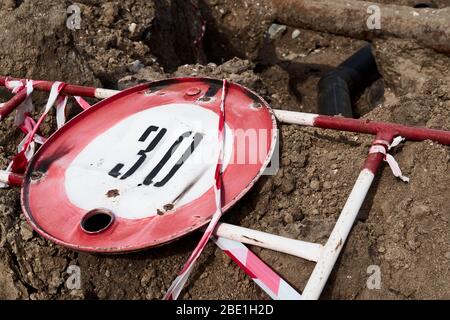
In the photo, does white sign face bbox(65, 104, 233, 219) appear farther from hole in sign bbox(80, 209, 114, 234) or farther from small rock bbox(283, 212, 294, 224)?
small rock bbox(283, 212, 294, 224)

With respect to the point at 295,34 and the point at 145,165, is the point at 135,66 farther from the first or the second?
the point at 295,34

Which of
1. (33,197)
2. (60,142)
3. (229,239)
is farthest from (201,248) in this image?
(60,142)

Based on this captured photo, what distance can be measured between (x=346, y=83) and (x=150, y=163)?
2.58 meters

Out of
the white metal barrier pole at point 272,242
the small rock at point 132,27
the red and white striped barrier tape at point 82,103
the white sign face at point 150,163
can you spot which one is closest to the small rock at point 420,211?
the white metal barrier pole at point 272,242

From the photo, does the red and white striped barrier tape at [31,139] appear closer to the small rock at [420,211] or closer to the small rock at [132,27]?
the small rock at [132,27]

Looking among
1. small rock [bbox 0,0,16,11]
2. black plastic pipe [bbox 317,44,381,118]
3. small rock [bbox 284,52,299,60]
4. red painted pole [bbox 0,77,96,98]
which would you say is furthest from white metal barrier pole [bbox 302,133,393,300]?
small rock [bbox 284,52,299,60]

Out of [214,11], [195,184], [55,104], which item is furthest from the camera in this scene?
[214,11]

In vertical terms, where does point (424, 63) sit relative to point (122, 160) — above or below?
below

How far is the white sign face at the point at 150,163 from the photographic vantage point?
2436 mm

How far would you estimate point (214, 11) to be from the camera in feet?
17.2

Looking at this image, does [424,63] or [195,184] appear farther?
[424,63]

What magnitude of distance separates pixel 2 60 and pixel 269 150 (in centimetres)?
178

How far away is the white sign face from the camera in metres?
2.44
